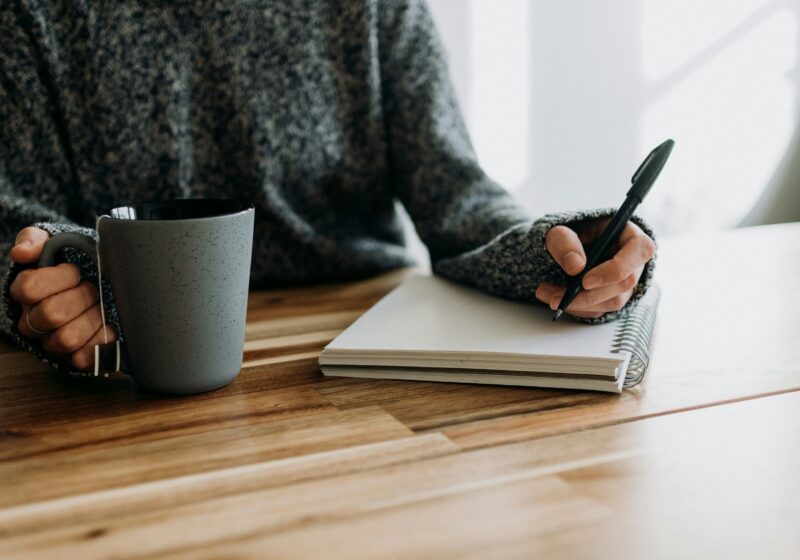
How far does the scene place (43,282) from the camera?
533 mm

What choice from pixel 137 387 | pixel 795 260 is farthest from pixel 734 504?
pixel 795 260

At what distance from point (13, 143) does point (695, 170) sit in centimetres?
191

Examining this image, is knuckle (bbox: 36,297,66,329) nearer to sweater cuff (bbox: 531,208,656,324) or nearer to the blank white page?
the blank white page

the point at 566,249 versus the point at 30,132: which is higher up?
the point at 30,132

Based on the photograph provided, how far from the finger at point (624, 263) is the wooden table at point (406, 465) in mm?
74

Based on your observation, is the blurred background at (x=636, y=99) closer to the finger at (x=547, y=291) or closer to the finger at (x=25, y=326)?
the finger at (x=547, y=291)

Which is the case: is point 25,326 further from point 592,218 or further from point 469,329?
point 592,218

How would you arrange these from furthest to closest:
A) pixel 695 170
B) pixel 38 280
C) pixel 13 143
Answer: pixel 695 170
pixel 13 143
pixel 38 280

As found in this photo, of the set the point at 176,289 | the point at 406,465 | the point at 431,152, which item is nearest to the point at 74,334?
the point at 176,289

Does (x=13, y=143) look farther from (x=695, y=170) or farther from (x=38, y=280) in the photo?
(x=695, y=170)

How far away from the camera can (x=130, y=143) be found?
877 mm

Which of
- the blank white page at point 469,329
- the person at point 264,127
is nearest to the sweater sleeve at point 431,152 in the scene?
the person at point 264,127

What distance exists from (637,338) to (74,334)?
0.43 meters

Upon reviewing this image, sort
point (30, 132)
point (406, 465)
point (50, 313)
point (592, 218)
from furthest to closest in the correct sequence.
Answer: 1. point (30, 132)
2. point (592, 218)
3. point (50, 313)
4. point (406, 465)
